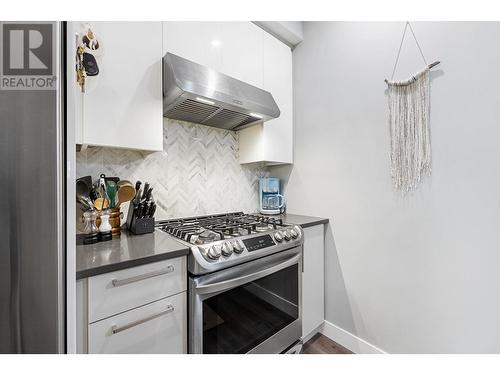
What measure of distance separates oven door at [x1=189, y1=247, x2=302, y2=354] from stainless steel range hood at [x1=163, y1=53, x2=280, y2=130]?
0.90m

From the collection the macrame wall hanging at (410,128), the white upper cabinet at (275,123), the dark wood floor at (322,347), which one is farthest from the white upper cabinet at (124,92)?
the dark wood floor at (322,347)

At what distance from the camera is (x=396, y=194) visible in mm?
1306

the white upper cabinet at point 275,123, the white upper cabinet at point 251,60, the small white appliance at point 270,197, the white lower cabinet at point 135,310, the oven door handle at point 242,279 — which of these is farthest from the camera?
the small white appliance at point 270,197

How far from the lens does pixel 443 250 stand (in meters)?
1.14

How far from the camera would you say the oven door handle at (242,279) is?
93cm

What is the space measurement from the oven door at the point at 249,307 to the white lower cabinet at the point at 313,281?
0.41ft

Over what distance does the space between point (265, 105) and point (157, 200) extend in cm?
95

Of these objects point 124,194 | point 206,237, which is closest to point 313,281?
point 206,237

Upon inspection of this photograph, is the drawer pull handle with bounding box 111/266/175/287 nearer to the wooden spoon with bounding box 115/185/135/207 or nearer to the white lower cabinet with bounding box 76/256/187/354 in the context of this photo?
the white lower cabinet with bounding box 76/256/187/354

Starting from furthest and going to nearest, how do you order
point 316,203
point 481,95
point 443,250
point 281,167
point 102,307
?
point 281,167 < point 316,203 < point 443,250 < point 481,95 < point 102,307

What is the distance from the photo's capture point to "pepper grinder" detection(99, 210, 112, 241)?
1038mm

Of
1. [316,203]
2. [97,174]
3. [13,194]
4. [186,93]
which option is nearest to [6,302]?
[13,194]

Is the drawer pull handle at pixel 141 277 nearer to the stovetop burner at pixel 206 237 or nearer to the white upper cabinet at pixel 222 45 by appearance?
the stovetop burner at pixel 206 237

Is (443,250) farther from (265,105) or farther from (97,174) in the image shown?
(97,174)
